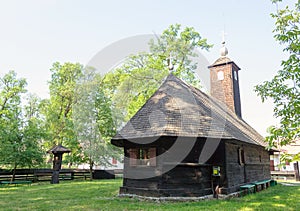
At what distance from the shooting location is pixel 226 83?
18500mm

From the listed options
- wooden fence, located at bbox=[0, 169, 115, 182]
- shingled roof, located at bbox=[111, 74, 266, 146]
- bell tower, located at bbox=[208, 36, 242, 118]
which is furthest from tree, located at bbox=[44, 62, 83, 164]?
shingled roof, located at bbox=[111, 74, 266, 146]

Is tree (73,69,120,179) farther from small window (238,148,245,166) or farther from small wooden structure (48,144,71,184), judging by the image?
small window (238,148,245,166)

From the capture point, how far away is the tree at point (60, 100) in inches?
967

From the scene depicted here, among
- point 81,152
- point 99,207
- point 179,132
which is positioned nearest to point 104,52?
point 81,152

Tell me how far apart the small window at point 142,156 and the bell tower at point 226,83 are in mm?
10570

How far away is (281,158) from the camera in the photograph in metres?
5.07

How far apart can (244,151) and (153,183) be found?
5.57 m

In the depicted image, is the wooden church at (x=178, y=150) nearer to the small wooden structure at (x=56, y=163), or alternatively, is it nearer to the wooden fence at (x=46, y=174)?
the small wooden structure at (x=56, y=163)

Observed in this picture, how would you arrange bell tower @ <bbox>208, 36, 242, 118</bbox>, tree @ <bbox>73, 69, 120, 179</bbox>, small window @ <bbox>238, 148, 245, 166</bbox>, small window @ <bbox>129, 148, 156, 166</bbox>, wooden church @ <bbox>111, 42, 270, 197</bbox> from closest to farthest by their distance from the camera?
wooden church @ <bbox>111, 42, 270, 197</bbox>, small window @ <bbox>129, 148, 156, 166</bbox>, small window @ <bbox>238, 148, 245, 166</bbox>, bell tower @ <bbox>208, 36, 242, 118</bbox>, tree @ <bbox>73, 69, 120, 179</bbox>

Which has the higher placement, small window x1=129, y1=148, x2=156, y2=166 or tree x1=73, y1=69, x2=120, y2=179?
tree x1=73, y1=69, x2=120, y2=179

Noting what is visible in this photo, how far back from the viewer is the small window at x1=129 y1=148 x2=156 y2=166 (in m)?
9.12

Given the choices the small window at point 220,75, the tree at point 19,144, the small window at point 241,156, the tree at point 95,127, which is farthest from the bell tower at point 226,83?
the tree at point 19,144

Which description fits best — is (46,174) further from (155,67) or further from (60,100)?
(155,67)

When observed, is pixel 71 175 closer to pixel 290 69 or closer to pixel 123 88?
pixel 123 88
